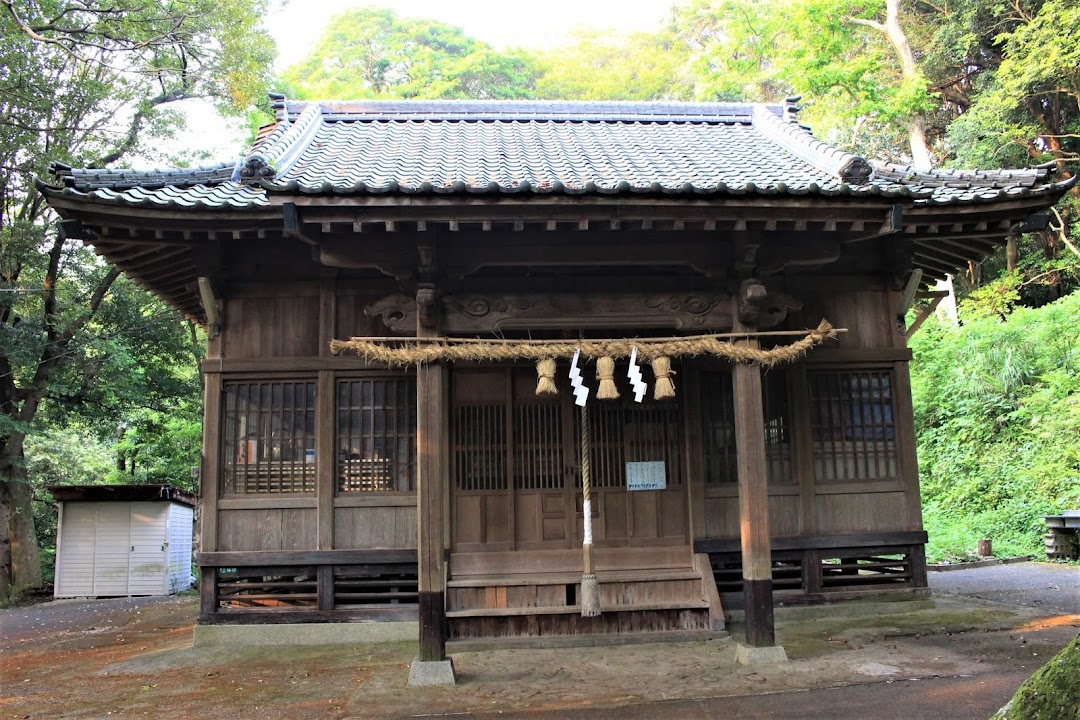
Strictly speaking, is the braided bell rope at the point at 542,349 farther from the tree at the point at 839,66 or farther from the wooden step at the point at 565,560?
the tree at the point at 839,66

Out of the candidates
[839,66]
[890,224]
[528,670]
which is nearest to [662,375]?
[890,224]

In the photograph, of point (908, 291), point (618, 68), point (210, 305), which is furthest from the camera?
point (618, 68)

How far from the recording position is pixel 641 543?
8797 mm

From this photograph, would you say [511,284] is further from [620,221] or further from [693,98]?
[693,98]

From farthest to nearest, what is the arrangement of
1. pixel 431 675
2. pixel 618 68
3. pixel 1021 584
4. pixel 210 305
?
1. pixel 618 68
2. pixel 1021 584
3. pixel 210 305
4. pixel 431 675

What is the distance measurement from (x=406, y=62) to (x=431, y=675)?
3386cm

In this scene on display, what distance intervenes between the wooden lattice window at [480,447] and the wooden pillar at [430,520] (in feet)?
6.32

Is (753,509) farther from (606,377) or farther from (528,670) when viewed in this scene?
(528,670)

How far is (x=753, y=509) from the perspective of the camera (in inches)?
277

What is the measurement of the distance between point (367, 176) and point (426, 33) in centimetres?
3215

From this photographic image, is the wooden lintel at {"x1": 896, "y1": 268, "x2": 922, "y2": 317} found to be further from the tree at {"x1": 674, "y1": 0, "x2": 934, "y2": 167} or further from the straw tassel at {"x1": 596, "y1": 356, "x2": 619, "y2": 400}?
the tree at {"x1": 674, "y1": 0, "x2": 934, "y2": 167}

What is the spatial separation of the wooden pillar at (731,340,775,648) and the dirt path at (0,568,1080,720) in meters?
0.42

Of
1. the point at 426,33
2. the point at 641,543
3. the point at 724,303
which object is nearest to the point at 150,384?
the point at 641,543

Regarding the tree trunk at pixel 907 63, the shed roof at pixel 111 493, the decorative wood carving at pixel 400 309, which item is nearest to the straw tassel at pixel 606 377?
the decorative wood carving at pixel 400 309
